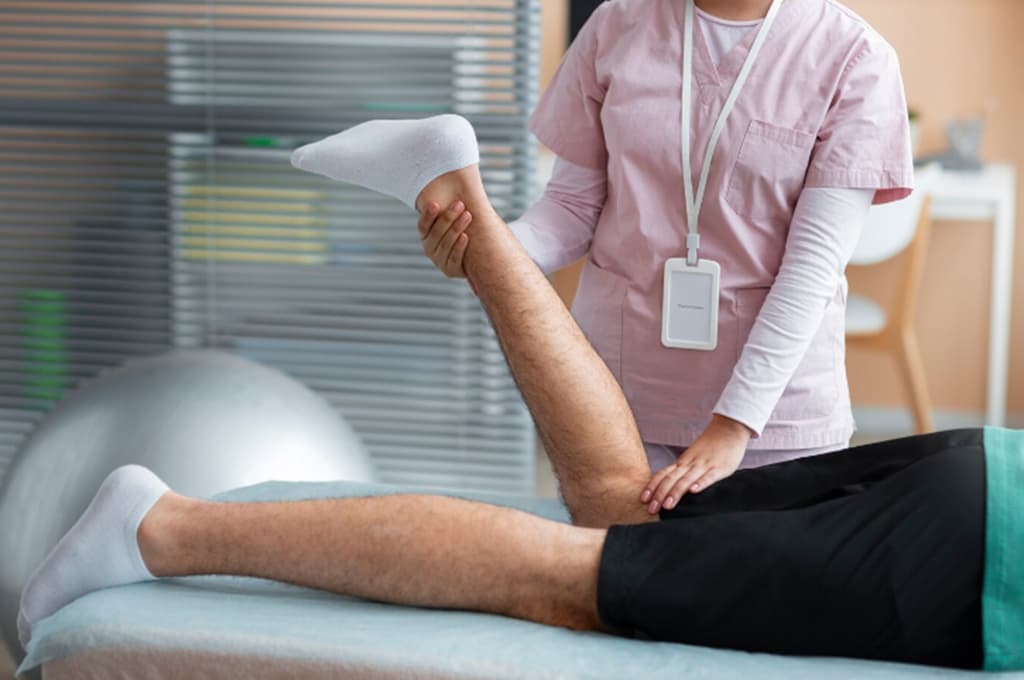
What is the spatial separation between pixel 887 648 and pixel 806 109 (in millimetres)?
689

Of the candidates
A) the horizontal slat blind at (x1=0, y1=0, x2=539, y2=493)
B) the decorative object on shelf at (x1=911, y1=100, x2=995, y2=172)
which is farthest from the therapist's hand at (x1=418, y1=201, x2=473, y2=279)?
the decorative object on shelf at (x1=911, y1=100, x2=995, y2=172)

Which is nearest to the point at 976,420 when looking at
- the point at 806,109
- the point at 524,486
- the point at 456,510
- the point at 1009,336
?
the point at 1009,336

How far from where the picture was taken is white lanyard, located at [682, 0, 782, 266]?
174 centimetres

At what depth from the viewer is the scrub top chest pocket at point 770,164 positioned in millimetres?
1727

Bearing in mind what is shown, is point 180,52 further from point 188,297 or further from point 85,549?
point 85,549

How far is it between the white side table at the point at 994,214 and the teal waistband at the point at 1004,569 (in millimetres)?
2450

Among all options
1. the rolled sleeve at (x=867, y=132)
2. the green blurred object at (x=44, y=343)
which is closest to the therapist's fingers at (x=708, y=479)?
the rolled sleeve at (x=867, y=132)

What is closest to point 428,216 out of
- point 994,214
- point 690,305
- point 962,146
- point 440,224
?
point 440,224

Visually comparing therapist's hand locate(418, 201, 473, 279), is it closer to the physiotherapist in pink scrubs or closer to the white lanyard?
the physiotherapist in pink scrubs

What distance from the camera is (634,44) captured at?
1.83 metres

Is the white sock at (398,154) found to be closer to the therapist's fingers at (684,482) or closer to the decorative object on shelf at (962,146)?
the therapist's fingers at (684,482)

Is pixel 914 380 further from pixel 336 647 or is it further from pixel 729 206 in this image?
pixel 336 647

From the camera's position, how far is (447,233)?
1760mm

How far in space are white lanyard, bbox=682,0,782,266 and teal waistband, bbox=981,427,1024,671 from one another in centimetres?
50
